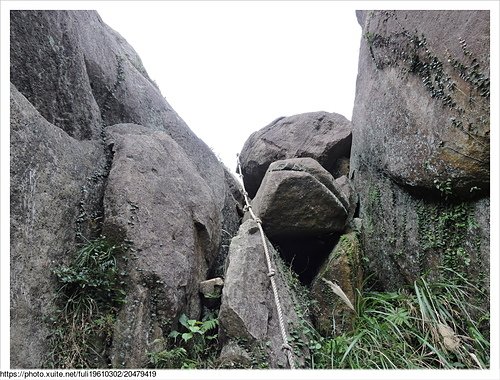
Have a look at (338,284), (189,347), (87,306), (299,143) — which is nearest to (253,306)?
(189,347)

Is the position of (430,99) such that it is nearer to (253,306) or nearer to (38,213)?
(253,306)

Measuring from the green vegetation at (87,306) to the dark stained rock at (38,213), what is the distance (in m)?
0.09

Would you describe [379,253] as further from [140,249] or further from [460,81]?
[140,249]

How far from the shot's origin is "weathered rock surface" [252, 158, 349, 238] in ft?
15.4

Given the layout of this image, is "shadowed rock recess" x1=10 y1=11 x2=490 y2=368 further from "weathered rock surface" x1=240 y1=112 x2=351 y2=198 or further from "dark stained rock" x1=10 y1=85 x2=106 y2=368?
"weathered rock surface" x1=240 y1=112 x2=351 y2=198

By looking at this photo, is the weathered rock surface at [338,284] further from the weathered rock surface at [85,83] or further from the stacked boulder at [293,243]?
the weathered rock surface at [85,83]

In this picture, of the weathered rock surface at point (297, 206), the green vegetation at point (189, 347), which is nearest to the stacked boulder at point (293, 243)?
the weathered rock surface at point (297, 206)

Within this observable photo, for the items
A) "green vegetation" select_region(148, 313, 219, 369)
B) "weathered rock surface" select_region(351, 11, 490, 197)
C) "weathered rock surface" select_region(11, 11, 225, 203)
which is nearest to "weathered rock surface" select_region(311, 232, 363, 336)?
"weathered rock surface" select_region(351, 11, 490, 197)

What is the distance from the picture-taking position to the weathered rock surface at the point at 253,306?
131 inches

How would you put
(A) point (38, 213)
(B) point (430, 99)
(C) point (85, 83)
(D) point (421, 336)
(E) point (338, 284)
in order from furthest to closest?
(C) point (85, 83) < (E) point (338, 284) < (B) point (430, 99) < (D) point (421, 336) < (A) point (38, 213)

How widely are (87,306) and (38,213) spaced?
0.94 meters

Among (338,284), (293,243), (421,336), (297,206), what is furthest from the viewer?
(293,243)

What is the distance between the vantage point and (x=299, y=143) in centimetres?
685

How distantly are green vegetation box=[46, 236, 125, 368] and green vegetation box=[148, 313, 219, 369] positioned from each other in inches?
18.9
